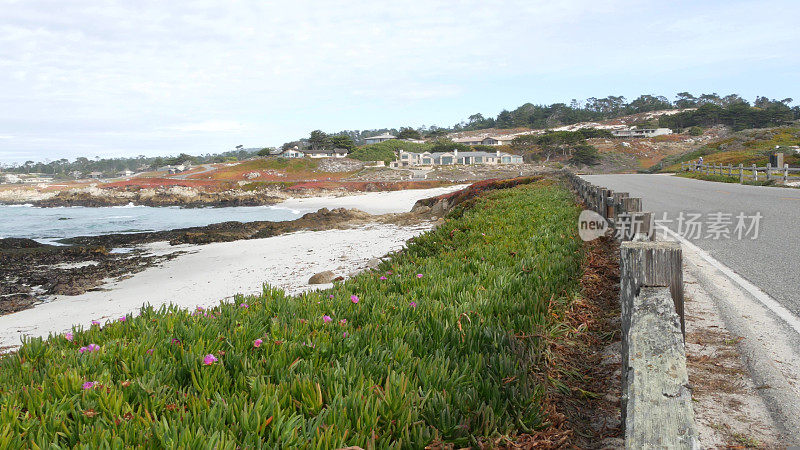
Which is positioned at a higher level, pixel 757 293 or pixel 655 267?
pixel 655 267

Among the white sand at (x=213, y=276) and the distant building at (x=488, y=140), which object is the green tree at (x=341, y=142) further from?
the white sand at (x=213, y=276)

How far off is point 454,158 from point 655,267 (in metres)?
103

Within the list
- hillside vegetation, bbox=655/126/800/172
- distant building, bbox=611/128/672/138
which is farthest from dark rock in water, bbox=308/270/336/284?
distant building, bbox=611/128/672/138

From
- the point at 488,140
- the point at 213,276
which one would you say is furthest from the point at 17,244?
the point at 488,140

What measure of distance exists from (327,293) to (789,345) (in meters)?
4.14

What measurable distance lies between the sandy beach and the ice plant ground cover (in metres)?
5.75

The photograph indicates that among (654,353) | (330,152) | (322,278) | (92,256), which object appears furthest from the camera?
(330,152)

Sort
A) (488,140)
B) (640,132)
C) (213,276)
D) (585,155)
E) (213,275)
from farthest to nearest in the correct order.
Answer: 1. (488,140)
2. (640,132)
3. (585,155)
4. (213,275)
5. (213,276)

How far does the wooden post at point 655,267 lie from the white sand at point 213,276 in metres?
6.50

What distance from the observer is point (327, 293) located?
5.03 m

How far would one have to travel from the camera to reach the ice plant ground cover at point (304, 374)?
6.88 feet

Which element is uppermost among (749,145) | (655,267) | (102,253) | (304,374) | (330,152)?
(330,152)

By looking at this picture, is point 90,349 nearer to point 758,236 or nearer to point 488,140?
point 758,236

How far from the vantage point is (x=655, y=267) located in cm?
250
